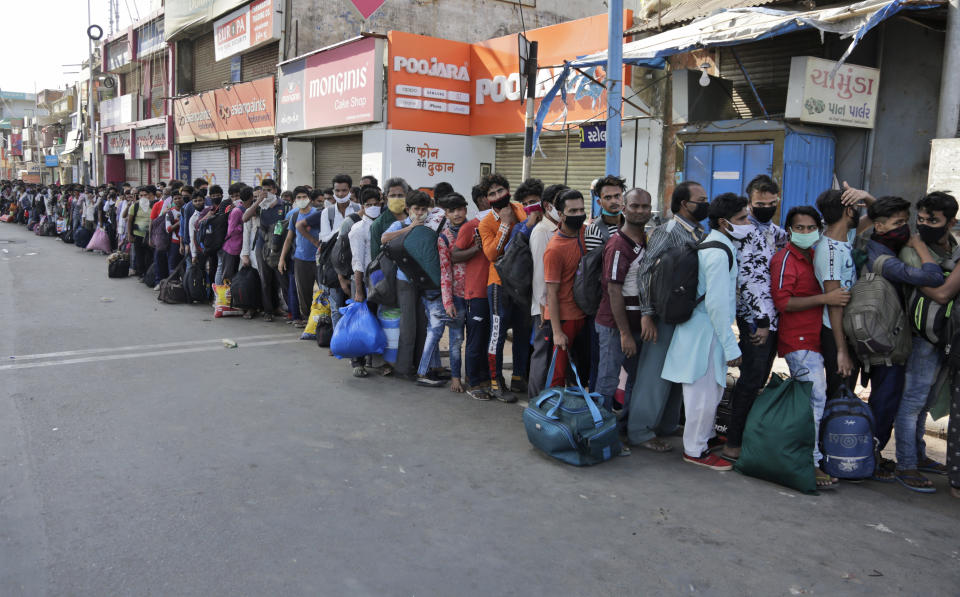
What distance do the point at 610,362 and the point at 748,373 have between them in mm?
907

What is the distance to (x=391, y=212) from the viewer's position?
6938 millimetres

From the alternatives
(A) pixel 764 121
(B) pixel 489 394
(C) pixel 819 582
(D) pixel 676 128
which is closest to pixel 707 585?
(C) pixel 819 582

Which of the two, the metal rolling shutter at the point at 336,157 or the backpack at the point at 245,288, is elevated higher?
the metal rolling shutter at the point at 336,157

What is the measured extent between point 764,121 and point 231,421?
24.8 ft

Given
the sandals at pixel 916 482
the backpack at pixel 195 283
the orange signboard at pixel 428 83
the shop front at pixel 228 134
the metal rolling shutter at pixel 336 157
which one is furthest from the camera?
the shop front at pixel 228 134

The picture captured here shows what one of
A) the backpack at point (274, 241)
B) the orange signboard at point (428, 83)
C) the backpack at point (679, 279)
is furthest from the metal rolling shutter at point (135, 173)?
the backpack at point (679, 279)

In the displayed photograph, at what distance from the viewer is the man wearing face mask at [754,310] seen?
4.50 m

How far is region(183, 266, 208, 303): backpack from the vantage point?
10730mm

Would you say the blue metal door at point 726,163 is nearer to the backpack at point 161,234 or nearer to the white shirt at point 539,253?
the white shirt at point 539,253

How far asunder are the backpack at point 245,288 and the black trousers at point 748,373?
6.79m

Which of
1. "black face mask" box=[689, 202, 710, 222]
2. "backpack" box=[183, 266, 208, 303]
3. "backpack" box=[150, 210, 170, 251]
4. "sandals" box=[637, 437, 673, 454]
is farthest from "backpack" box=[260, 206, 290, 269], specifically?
"black face mask" box=[689, 202, 710, 222]

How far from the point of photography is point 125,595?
2.96 m

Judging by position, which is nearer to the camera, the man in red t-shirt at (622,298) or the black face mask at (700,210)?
the black face mask at (700,210)

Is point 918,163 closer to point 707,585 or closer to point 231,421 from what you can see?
point 707,585
